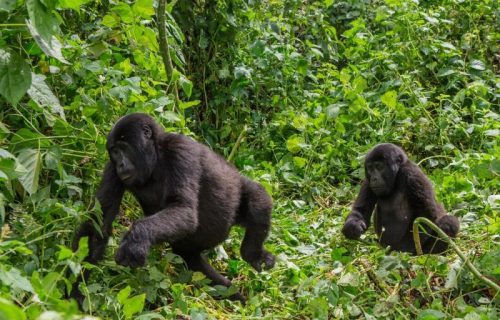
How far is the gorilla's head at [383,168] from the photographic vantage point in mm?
6043

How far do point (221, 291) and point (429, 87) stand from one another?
4196 mm

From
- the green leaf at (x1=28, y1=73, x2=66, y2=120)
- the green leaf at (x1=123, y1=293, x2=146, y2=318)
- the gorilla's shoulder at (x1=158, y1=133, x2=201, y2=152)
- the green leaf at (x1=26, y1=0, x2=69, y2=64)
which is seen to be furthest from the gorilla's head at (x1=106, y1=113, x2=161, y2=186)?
the green leaf at (x1=123, y1=293, x2=146, y2=318)

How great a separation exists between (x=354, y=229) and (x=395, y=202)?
1.75 ft

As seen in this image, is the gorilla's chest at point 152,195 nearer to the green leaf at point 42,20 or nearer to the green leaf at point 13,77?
the green leaf at point 13,77

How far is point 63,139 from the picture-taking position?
210 inches

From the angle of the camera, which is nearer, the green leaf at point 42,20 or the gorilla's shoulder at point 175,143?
the green leaf at point 42,20

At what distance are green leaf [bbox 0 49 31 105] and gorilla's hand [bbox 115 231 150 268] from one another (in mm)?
983

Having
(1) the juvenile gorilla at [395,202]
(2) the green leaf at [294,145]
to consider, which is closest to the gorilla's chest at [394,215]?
(1) the juvenile gorilla at [395,202]

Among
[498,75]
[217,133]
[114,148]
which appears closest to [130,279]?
[114,148]

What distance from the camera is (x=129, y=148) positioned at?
5094mm

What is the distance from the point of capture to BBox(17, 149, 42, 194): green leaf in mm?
4664

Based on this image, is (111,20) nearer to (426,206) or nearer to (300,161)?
(300,161)

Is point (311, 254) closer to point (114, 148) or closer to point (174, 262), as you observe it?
point (174, 262)

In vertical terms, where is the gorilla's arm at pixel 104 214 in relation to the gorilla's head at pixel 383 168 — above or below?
above
